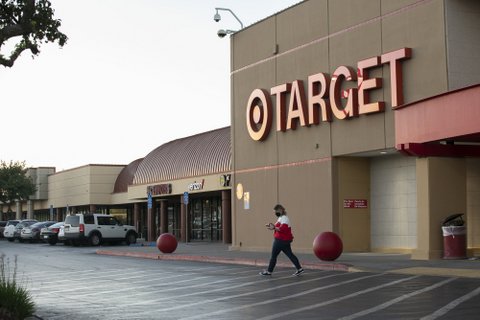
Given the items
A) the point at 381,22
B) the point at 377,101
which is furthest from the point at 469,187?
the point at 381,22

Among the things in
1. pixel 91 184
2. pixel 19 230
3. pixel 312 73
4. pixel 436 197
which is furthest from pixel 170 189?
pixel 436 197

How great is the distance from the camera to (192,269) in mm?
21703

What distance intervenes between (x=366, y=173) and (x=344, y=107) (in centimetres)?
300

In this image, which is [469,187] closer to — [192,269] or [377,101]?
[377,101]

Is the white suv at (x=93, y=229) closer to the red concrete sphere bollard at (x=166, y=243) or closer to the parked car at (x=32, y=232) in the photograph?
the parked car at (x=32, y=232)

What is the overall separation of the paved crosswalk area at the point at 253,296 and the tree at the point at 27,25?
449 cm

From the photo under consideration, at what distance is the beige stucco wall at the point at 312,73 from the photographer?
76.1 ft

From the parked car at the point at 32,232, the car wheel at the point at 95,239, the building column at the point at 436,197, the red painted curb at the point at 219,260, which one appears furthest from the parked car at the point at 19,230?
the building column at the point at 436,197

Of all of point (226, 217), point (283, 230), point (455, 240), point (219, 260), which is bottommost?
point (219, 260)

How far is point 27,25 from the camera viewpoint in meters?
11.5

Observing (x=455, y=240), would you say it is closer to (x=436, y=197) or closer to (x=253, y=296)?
(x=436, y=197)

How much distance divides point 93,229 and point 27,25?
31517 millimetres

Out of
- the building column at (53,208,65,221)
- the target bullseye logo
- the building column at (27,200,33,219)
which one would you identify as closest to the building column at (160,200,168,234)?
the target bullseye logo

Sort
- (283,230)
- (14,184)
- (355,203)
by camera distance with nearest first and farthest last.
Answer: (283,230), (355,203), (14,184)
